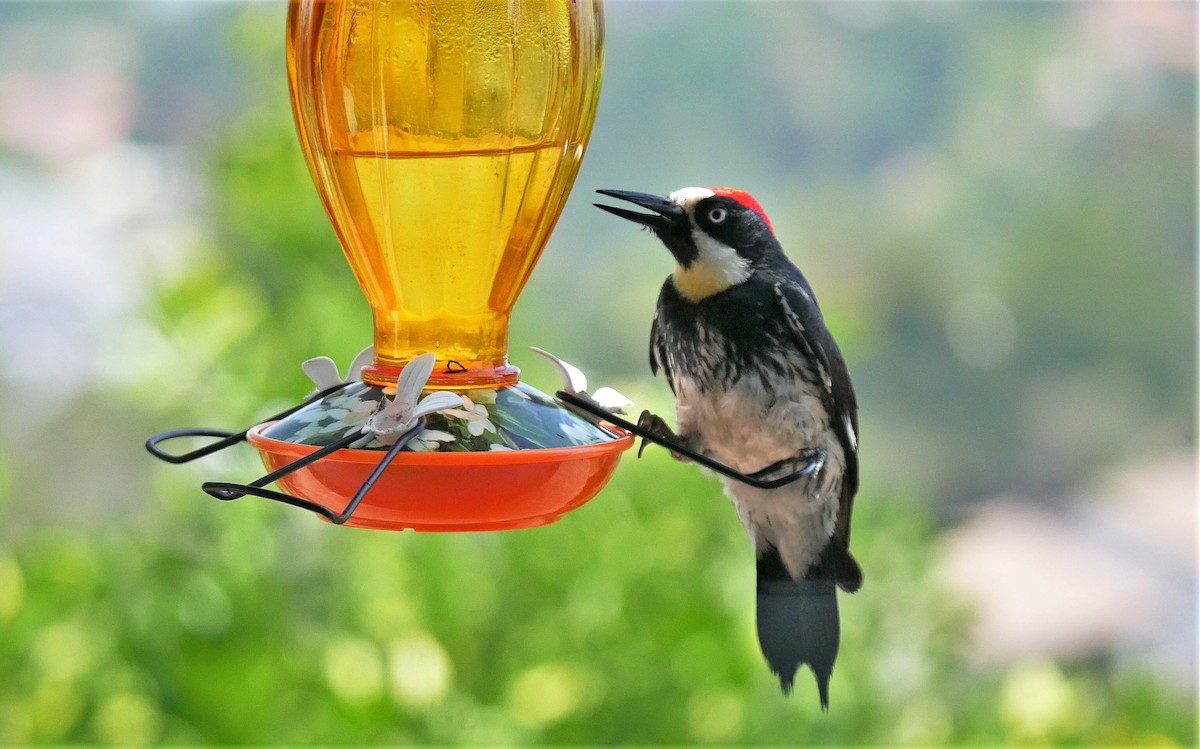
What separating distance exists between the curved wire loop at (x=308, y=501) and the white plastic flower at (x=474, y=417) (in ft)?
0.19

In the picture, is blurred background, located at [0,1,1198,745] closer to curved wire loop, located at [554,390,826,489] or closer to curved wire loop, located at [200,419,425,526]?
curved wire loop, located at [554,390,826,489]

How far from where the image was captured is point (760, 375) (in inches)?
66.2

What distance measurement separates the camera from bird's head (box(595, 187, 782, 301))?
1622mm

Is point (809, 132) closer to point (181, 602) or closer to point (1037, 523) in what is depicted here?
point (1037, 523)

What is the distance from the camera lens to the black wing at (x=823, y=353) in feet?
5.48

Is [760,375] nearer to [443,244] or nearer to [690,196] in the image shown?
[690,196]

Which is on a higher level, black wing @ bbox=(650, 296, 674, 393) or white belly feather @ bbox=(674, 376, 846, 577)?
black wing @ bbox=(650, 296, 674, 393)

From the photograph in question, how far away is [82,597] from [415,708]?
37.5 inches

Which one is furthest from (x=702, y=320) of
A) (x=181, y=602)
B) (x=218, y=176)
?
(x=218, y=176)

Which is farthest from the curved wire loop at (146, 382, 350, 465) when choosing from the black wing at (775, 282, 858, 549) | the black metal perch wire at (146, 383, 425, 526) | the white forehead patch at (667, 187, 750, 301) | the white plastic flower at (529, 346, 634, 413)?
the black wing at (775, 282, 858, 549)

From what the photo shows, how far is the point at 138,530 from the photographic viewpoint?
10.6ft

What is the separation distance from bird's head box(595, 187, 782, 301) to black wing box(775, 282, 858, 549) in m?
0.06

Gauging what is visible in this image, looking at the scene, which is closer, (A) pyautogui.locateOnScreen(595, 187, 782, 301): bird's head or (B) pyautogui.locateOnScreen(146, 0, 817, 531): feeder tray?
(B) pyautogui.locateOnScreen(146, 0, 817, 531): feeder tray

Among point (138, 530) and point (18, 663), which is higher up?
point (138, 530)
